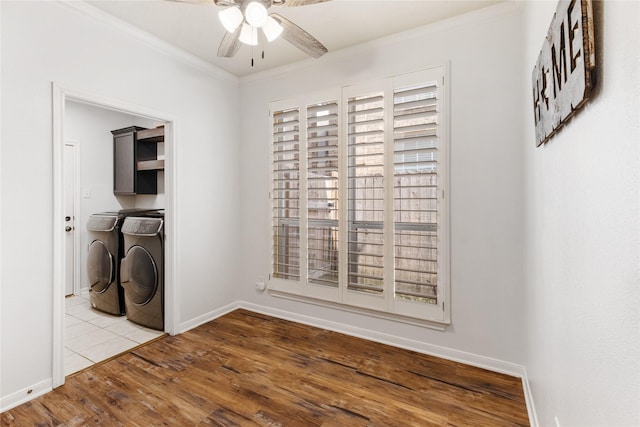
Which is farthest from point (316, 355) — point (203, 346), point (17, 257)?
point (17, 257)

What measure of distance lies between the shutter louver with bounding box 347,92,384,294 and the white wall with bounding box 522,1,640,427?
1377 mm

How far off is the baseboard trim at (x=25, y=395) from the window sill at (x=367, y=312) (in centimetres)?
184

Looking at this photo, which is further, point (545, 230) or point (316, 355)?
point (316, 355)

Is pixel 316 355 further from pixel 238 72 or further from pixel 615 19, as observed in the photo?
pixel 238 72

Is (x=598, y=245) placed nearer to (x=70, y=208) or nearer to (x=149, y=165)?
(x=149, y=165)

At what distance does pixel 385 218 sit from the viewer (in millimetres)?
2682

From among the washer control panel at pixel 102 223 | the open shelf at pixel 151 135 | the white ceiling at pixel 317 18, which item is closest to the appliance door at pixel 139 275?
the washer control panel at pixel 102 223

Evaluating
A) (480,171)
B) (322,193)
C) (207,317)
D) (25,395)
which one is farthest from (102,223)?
(480,171)

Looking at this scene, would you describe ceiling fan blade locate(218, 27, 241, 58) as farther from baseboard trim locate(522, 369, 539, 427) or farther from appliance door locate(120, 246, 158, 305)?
baseboard trim locate(522, 369, 539, 427)

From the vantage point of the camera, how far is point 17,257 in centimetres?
195

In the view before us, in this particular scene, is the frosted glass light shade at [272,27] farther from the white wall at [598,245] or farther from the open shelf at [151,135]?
the open shelf at [151,135]

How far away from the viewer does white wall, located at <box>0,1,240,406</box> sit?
191 cm

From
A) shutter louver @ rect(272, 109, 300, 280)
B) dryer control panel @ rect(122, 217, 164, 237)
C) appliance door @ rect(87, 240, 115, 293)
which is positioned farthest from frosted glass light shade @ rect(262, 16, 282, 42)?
appliance door @ rect(87, 240, 115, 293)

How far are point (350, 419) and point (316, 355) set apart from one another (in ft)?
2.50
